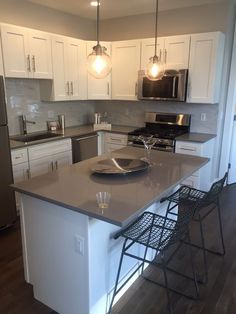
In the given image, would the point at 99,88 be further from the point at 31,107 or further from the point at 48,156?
the point at 48,156

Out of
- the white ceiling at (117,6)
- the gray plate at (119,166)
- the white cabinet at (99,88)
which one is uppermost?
the white ceiling at (117,6)

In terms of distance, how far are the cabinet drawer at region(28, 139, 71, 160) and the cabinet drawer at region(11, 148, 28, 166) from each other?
8 centimetres

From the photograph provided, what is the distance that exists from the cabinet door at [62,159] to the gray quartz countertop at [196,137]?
5.09ft

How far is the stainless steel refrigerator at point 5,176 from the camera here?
2.81 meters

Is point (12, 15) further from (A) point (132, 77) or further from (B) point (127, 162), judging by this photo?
(B) point (127, 162)

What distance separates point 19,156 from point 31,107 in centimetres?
103

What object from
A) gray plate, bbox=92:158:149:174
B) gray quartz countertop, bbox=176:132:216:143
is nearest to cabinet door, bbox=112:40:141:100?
gray quartz countertop, bbox=176:132:216:143

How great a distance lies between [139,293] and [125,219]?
41.4 inches

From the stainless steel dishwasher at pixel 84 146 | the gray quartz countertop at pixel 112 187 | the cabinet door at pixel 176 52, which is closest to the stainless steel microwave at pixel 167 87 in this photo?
the cabinet door at pixel 176 52

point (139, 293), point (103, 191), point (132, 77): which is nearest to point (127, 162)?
point (103, 191)

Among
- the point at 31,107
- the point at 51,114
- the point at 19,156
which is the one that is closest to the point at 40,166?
the point at 19,156

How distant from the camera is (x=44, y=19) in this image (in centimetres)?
390

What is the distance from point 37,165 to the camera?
348 cm

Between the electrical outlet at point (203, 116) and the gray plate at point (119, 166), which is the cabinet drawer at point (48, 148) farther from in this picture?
the electrical outlet at point (203, 116)
